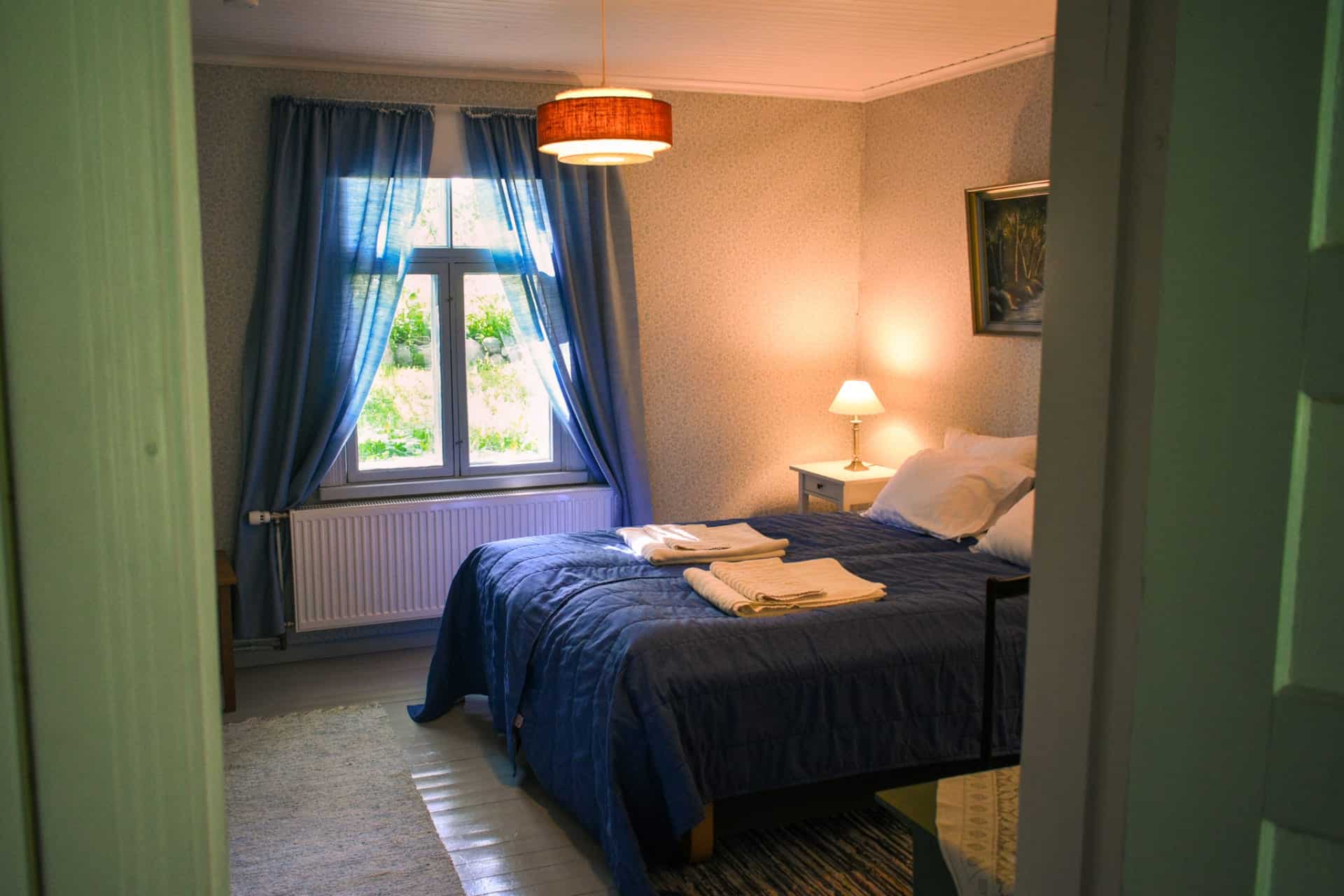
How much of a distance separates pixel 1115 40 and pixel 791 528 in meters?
3.63

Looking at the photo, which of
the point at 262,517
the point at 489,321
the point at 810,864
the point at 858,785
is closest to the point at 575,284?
the point at 489,321

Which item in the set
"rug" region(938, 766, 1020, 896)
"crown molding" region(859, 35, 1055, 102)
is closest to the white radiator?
"crown molding" region(859, 35, 1055, 102)

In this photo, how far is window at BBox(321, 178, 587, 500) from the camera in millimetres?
4988

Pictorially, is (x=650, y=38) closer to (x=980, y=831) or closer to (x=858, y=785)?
(x=858, y=785)

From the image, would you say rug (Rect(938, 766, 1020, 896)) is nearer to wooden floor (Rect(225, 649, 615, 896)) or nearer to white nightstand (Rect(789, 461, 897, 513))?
wooden floor (Rect(225, 649, 615, 896))

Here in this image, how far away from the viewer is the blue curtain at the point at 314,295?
15.1 ft

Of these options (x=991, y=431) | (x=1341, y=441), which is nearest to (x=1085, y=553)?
(x=1341, y=441)

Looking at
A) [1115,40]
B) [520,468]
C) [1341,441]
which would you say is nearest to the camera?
[1341,441]

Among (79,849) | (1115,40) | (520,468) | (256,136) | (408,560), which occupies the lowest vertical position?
(408,560)

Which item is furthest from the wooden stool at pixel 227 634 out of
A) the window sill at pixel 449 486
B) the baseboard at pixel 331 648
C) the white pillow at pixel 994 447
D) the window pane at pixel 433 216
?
the white pillow at pixel 994 447

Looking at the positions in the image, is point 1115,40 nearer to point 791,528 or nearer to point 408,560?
point 791,528

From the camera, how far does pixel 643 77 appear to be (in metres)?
5.13

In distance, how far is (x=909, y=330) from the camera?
17.8 ft

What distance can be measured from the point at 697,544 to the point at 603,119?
1568 mm
